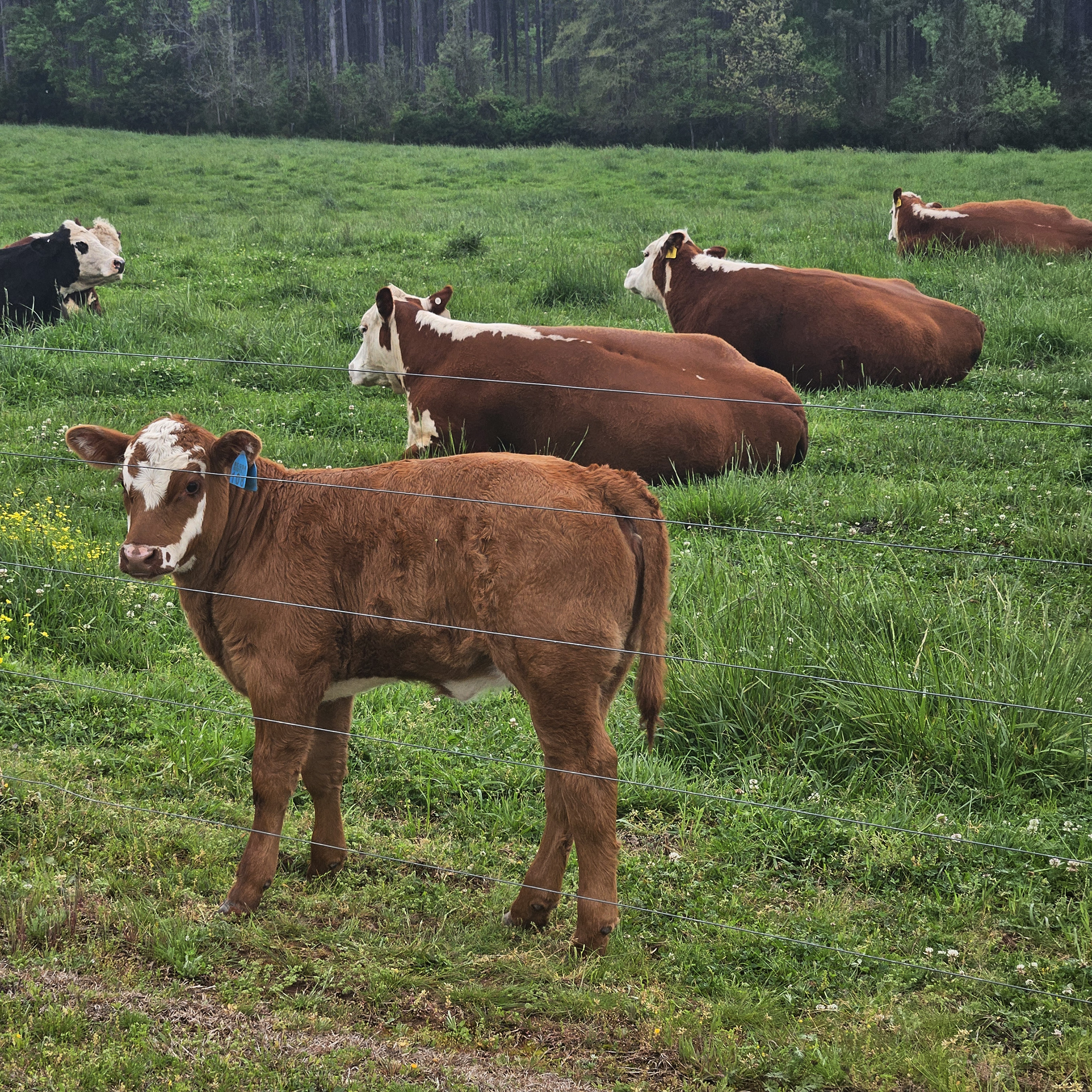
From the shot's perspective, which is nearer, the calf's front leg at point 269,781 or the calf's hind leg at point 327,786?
the calf's front leg at point 269,781

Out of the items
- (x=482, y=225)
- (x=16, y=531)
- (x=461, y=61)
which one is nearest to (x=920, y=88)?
(x=461, y=61)

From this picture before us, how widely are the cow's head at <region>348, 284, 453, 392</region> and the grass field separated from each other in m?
0.42

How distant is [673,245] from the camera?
454 inches

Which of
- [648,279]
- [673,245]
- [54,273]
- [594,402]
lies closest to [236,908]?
[594,402]

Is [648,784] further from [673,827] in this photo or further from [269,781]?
[269,781]

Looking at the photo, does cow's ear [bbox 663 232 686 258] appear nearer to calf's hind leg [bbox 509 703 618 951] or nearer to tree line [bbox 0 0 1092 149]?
calf's hind leg [bbox 509 703 618 951]

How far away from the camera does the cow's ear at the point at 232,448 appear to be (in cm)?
377

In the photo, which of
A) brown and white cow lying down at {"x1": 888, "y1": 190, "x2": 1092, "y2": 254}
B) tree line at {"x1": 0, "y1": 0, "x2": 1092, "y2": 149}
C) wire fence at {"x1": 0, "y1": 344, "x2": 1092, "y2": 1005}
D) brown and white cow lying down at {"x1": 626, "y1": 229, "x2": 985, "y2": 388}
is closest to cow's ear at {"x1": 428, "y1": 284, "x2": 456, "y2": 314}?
brown and white cow lying down at {"x1": 626, "y1": 229, "x2": 985, "y2": 388}

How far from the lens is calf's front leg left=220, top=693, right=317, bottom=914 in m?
3.72

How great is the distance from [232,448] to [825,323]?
8.04 meters

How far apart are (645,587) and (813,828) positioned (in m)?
1.28

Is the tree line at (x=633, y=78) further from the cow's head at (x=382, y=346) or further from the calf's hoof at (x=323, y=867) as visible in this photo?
the calf's hoof at (x=323, y=867)

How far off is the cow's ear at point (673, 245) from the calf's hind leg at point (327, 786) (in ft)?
27.5

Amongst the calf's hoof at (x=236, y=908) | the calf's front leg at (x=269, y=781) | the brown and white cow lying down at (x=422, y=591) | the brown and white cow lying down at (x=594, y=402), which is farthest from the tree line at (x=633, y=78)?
the calf's hoof at (x=236, y=908)
